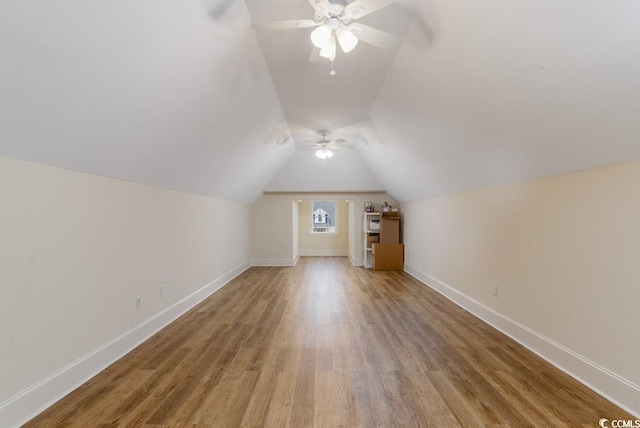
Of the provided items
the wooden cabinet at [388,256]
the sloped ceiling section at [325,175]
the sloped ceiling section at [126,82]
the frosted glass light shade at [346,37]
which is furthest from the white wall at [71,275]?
the wooden cabinet at [388,256]

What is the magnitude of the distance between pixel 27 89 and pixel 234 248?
4940 millimetres

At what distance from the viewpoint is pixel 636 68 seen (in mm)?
1477

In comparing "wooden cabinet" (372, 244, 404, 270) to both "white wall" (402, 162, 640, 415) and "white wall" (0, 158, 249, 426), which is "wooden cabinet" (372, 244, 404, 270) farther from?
"white wall" (0, 158, 249, 426)

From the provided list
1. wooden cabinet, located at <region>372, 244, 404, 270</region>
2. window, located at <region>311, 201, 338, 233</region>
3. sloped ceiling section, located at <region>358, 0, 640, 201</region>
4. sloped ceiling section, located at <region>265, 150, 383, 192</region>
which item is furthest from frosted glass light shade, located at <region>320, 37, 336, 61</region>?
window, located at <region>311, 201, 338, 233</region>

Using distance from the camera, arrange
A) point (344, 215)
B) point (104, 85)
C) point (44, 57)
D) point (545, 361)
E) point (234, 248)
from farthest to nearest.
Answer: point (344, 215) → point (234, 248) → point (545, 361) → point (104, 85) → point (44, 57)

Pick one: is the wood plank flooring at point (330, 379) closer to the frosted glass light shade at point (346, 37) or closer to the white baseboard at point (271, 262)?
the frosted glass light shade at point (346, 37)

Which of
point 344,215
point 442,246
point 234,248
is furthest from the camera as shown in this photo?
point 344,215

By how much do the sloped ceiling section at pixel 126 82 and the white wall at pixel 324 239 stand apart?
654 cm

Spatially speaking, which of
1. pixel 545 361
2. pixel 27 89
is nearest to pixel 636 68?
pixel 545 361

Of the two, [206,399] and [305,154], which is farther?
[305,154]

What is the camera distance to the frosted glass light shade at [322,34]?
1.85 metres

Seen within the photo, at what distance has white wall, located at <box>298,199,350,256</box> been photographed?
31.9ft

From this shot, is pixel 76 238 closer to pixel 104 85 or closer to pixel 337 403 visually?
pixel 104 85

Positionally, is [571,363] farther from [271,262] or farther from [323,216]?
[323,216]
